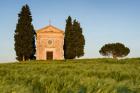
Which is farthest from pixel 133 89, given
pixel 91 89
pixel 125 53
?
pixel 125 53

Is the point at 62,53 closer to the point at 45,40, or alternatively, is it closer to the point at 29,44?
the point at 45,40

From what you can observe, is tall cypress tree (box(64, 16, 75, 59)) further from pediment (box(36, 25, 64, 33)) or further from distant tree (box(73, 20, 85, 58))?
pediment (box(36, 25, 64, 33))

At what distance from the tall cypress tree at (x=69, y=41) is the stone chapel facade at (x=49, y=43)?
48.8 inches

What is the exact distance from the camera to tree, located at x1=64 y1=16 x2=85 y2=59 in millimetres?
65312

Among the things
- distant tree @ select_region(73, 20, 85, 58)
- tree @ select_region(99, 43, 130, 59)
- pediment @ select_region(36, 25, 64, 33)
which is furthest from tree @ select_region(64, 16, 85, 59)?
tree @ select_region(99, 43, 130, 59)

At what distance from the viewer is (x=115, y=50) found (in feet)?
306

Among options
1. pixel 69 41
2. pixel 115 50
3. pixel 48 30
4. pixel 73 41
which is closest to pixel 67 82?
pixel 73 41

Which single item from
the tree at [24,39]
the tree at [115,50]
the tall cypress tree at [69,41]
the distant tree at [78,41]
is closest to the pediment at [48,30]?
the tall cypress tree at [69,41]

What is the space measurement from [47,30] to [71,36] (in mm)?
5442

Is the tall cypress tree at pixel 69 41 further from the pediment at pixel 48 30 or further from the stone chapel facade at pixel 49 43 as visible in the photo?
the pediment at pixel 48 30

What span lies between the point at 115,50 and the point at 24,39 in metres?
40.0

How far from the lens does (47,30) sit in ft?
226

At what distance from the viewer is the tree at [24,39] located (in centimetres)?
5906

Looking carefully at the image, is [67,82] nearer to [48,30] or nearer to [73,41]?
[73,41]
